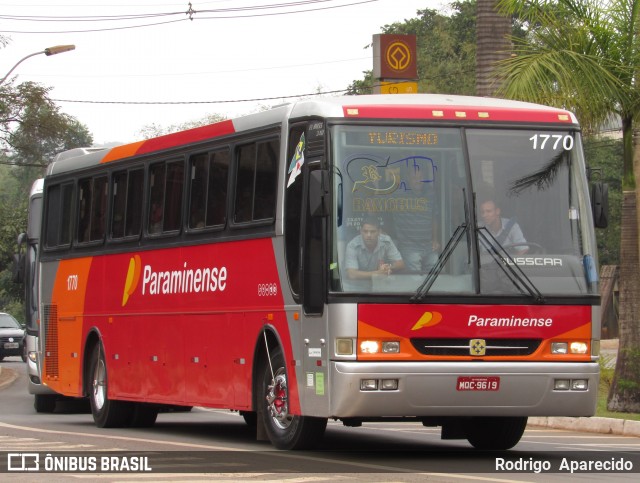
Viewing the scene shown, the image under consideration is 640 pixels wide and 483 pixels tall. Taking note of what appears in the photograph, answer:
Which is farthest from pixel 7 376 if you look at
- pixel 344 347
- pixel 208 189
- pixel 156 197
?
pixel 344 347

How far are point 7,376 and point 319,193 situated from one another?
26.8m

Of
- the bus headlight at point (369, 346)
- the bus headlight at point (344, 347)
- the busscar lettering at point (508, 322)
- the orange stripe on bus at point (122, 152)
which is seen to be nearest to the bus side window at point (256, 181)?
the bus headlight at point (344, 347)

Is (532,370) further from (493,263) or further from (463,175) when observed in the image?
(463,175)

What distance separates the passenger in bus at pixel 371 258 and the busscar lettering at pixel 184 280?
288 cm

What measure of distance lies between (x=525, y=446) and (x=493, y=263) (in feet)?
11.2

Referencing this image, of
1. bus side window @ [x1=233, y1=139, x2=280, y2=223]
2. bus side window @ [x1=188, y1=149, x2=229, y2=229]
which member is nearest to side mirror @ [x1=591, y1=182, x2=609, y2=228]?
bus side window @ [x1=233, y1=139, x2=280, y2=223]

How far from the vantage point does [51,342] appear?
21.5 meters

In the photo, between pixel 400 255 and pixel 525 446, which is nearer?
pixel 400 255

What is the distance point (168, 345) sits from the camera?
17.4 metres

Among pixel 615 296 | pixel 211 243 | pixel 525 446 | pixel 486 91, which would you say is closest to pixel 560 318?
pixel 525 446

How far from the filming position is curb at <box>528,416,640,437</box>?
1844cm

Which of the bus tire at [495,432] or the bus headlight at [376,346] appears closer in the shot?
the bus headlight at [376,346]

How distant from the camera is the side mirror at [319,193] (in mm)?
13133

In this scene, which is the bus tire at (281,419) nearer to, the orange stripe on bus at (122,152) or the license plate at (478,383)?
the license plate at (478,383)
